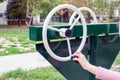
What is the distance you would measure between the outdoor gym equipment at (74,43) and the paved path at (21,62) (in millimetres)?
2619

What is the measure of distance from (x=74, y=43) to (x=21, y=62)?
3816 mm

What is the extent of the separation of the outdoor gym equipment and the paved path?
262cm

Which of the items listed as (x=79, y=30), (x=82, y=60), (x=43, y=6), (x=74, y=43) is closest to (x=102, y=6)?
(x=43, y=6)

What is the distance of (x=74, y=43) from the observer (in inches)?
132

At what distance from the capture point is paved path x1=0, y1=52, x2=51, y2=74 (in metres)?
6.41

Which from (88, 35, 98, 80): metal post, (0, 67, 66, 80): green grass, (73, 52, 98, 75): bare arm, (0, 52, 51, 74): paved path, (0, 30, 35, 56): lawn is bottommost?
(0, 30, 35, 56): lawn

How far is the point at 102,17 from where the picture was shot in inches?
1005

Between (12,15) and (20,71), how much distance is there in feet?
71.7

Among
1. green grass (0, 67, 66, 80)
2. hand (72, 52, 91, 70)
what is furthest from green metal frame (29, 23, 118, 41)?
green grass (0, 67, 66, 80)

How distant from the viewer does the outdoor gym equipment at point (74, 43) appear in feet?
9.53

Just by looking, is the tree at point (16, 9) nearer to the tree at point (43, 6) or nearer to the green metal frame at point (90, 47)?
the tree at point (43, 6)

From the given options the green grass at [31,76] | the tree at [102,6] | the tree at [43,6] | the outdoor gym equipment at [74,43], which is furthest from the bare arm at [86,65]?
the tree at [102,6]

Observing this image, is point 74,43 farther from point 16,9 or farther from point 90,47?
point 16,9

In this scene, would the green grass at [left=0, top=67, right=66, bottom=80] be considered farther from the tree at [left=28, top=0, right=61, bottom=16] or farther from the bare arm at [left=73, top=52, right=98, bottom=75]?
the tree at [left=28, top=0, right=61, bottom=16]
